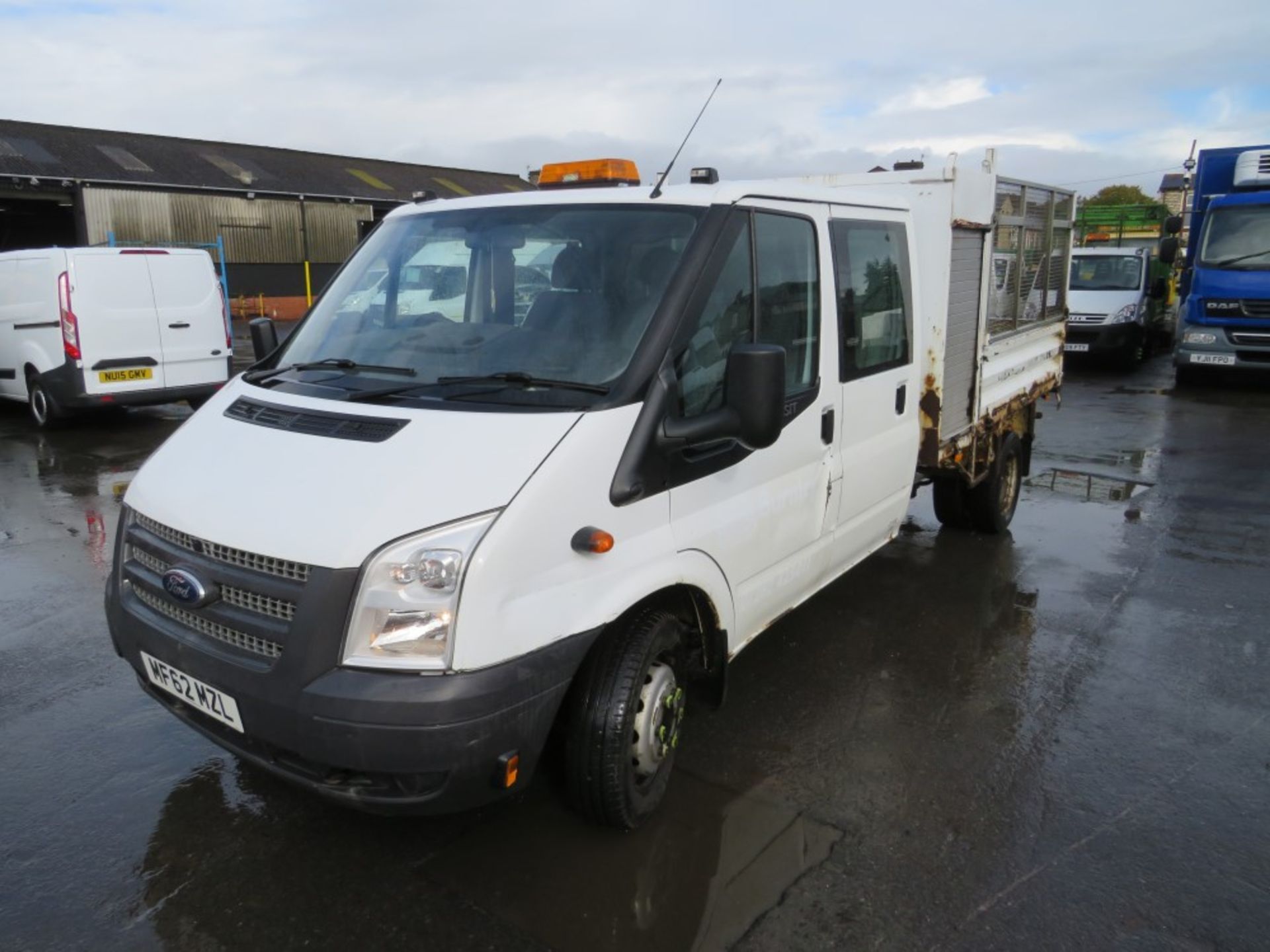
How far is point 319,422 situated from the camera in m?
3.12

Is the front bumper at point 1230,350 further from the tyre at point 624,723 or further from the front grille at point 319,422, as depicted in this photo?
the front grille at point 319,422

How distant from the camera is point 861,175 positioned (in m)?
5.25

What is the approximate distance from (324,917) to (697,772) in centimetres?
144

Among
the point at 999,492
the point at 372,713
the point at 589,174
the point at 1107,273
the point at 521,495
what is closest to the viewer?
the point at 372,713

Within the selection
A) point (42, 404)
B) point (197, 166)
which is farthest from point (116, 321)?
point (197, 166)

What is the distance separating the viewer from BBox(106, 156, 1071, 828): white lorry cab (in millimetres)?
2604

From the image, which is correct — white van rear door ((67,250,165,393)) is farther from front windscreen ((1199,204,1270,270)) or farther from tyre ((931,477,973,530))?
front windscreen ((1199,204,1270,270))

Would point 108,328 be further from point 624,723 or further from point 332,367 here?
point 624,723

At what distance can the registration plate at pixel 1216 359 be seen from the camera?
45.5 feet

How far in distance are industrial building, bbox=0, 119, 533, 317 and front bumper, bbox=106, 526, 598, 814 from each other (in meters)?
24.4

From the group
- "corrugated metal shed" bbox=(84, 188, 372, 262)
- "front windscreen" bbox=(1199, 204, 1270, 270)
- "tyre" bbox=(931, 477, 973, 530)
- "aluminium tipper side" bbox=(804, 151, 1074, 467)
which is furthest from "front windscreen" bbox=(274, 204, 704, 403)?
"corrugated metal shed" bbox=(84, 188, 372, 262)

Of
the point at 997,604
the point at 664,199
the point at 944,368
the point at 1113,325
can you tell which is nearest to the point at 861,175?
the point at 944,368

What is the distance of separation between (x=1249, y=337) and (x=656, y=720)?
547 inches

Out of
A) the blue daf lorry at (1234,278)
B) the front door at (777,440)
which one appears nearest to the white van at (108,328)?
the front door at (777,440)
